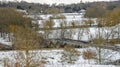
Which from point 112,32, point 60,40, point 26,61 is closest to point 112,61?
point 26,61

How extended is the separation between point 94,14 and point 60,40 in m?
51.1

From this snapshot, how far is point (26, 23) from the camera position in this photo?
71875mm

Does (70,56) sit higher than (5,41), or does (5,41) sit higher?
(70,56)

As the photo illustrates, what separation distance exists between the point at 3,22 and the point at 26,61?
50577 mm

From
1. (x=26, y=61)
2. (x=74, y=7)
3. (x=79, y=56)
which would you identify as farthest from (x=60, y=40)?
(x=74, y=7)

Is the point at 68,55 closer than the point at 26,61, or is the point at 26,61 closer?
the point at 26,61

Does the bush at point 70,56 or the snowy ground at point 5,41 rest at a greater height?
the bush at point 70,56

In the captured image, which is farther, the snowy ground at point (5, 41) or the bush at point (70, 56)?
the snowy ground at point (5, 41)

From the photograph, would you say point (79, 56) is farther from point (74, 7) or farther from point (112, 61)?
point (74, 7)

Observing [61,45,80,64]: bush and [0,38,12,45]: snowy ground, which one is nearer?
[61,45,80,64]: bush

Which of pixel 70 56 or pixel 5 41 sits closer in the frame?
pixel 70 56

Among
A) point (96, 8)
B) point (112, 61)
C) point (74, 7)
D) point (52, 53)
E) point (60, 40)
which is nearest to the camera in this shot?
point (112, 61)

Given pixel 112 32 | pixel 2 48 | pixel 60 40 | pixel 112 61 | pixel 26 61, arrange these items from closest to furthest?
pixel 26 61
pixel 112 61
pixel 2 48
pixel 60 40
pixel 112 32

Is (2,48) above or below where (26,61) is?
below
